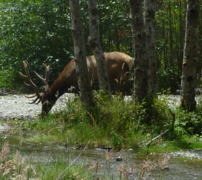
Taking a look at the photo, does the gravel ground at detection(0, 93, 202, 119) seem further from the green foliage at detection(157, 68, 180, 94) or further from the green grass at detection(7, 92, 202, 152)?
the green foliage at detection(157, 68, 180, 94)

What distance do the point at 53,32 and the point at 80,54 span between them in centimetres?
796

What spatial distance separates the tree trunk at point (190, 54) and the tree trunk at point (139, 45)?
2.64 ft

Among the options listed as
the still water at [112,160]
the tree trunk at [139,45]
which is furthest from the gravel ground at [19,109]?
the still water at [112,160]

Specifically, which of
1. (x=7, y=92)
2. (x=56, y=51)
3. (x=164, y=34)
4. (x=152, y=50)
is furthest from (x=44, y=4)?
(x=152, y=50)

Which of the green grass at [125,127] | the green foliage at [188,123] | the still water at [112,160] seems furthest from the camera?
the green foliage at [188,123]

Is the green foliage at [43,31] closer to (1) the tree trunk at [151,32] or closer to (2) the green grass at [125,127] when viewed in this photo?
(1) the tree trunk at [151,32]

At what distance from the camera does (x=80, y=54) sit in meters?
7.62

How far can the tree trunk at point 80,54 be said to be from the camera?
295 inches

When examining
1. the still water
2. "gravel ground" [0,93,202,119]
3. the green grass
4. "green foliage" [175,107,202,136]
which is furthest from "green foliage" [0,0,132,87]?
"green foliage" [175,107,202,136]

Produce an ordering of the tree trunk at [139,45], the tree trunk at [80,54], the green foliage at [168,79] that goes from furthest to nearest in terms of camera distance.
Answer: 1. the green foliage at [168,79]
2. the tree trunk at [80,54]
3. the tree trunk at [139,45]

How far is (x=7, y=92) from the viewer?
16141 mm

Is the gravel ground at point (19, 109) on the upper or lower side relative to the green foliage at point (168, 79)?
lower

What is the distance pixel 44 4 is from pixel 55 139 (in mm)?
9526

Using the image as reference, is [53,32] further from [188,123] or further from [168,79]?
[188,123]
